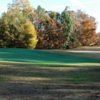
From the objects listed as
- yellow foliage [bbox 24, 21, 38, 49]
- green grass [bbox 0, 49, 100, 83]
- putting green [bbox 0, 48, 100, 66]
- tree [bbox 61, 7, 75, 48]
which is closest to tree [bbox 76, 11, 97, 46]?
tree [bbox 61, 7, 75, 48]

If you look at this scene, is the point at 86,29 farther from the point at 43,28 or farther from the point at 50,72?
the point at 50,72

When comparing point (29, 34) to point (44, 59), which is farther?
point (29, 34)

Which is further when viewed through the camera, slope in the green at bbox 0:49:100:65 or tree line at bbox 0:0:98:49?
tree line at bbox 0:0:98:49

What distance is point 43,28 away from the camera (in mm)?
73625

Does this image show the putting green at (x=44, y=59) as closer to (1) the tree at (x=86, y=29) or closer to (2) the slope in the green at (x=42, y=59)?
(2) the slope in the green at (x=42, y=59)

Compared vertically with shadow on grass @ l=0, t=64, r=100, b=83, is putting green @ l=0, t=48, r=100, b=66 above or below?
below

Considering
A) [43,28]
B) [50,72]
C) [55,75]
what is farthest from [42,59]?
[43,28]

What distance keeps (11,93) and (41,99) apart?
1214 millimetres

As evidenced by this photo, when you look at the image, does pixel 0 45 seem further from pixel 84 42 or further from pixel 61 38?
pixel 84 42

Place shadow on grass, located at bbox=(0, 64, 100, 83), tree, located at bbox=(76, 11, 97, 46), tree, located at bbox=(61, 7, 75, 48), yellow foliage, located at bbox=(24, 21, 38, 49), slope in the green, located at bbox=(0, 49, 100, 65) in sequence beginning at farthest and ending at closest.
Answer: tree, located at bbox=(76, 11, 97, 46) → tree, located at bbox=(61, 7, 75, 48) → yellow foliage, located at bbox=(24, 21, 38, 49) → slope in the green, located at bbox=(0, 49, 100, 65) → shadow on grass, located at bbox=(0, 64, 100, 83)

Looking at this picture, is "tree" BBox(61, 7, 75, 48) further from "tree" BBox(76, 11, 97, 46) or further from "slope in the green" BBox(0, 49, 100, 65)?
"slope in the green" BBox(0, 49, 100, 65)

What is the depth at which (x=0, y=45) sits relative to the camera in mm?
62281

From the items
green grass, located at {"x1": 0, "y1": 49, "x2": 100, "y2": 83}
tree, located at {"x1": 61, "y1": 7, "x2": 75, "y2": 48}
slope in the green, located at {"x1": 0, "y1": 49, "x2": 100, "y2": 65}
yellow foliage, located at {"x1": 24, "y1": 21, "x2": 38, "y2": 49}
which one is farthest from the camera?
tree, located at {"x1": 61, "y1": 7, "x2": 75, "y2": 48}

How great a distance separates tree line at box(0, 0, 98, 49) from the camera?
206 ft
